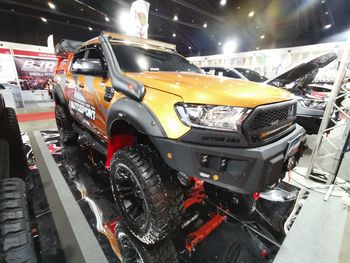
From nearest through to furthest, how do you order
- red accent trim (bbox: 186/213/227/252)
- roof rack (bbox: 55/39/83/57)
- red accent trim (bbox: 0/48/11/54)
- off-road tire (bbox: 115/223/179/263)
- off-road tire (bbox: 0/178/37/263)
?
off-road tire (bbox: 0/178/37/263) → off-road tire (bbox: 115/223/179/263) → red accent trim (bbox: 186/213/227/252) → roof rack (bbox: 55/39/83/57) → red accent trim (bbox: 0/48/11/54)

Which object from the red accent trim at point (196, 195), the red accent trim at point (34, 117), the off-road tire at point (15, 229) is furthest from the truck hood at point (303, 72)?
the red accent trim at point (34, 117)

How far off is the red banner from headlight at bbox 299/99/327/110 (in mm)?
10917

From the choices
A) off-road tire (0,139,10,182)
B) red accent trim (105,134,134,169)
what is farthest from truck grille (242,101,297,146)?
off-road tire (0,139,10,182)

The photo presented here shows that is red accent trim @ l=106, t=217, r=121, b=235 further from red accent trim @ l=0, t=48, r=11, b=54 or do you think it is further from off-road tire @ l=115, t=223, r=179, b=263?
red accent trim @ l=0, t=48, r=11, b=54

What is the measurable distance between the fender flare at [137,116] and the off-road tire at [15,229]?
86 cm

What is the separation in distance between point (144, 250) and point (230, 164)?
1.09 m

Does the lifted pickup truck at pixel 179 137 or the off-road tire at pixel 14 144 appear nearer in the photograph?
the lifted pickup truck at pixel 179 137

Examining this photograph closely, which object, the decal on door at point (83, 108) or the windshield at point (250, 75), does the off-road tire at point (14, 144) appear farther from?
the windshield at point (250, 75)

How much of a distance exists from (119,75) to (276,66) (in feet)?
31.6

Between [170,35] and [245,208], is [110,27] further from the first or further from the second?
[245,208]

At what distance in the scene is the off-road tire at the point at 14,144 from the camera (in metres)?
2.27

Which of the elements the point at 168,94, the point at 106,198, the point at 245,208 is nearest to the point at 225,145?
the point at 168,94

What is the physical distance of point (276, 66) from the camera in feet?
30.8

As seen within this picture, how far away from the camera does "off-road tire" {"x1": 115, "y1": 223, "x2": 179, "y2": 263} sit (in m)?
1.58
